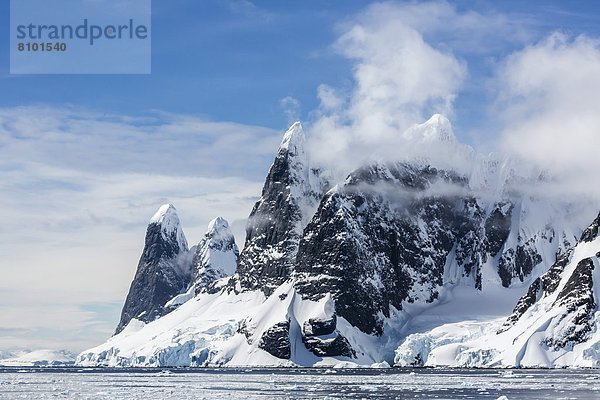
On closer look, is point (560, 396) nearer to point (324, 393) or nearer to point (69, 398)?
point (324, 393)

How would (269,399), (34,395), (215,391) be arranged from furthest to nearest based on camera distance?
(215,391) < (34,395) < (269,399)

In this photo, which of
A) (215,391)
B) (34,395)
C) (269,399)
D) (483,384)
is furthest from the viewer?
(483,384)

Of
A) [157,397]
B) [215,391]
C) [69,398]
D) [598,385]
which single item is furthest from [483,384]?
[69,398]

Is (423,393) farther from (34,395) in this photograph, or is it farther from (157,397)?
(34,395)

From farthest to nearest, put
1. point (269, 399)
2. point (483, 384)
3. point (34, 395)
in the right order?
1. point (483, 384)
2. point (34, 395)
3. point (269, 399)

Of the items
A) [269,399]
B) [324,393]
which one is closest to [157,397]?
[269,399]

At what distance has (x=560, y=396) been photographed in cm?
13212

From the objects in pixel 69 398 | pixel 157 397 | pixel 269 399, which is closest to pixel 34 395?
pixel 69 398

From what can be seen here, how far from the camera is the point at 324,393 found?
475 ft

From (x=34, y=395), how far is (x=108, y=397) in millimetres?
13806

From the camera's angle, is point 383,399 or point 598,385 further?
point 598,385

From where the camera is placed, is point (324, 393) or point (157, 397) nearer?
point (157, 397)

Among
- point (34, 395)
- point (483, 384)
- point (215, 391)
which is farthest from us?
point (483, 384)

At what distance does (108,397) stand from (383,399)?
131 ft
